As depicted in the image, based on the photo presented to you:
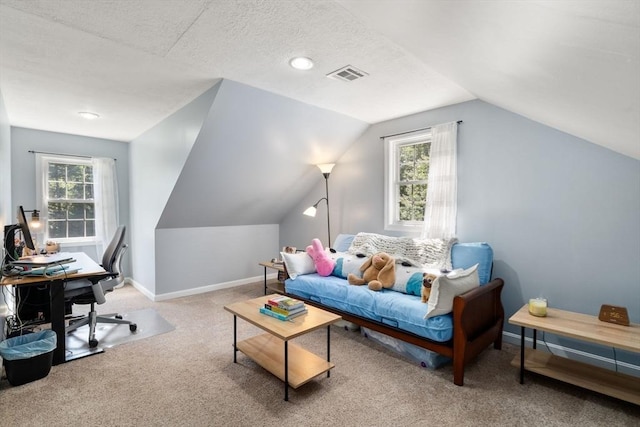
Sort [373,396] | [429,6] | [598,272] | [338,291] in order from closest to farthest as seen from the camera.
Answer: [429,6]
[373,396]
[598,272]
[338,291]

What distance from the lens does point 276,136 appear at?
11.9 ft

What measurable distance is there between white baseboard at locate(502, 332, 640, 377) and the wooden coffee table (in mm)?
1798

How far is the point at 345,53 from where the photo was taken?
7.33 ft

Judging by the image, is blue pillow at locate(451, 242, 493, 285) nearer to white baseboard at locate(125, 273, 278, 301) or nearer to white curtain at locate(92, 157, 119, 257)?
white baseboard at locate(125, 273, 278, 301)

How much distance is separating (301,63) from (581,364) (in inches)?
120

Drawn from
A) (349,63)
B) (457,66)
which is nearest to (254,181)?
(349,63)

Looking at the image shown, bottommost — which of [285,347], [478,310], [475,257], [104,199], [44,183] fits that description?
[285,347]

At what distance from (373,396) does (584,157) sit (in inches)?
96.8

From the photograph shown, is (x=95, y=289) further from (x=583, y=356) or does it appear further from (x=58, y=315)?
(x=583, y=356)

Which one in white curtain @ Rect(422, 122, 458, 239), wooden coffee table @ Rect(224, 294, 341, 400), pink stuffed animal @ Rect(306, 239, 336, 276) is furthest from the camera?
pink stuffed animal @ Rect(306, 239, 336, 276)

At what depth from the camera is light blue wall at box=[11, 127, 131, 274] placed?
13.6 ft

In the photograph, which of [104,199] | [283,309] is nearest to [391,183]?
[283,309]

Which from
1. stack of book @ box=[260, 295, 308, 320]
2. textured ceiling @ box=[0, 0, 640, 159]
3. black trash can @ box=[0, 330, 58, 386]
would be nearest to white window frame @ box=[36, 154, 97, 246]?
textured ceiling @ box=[0, 0, 640, 159]

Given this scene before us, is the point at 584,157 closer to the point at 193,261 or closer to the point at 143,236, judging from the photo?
the point at 193,261
